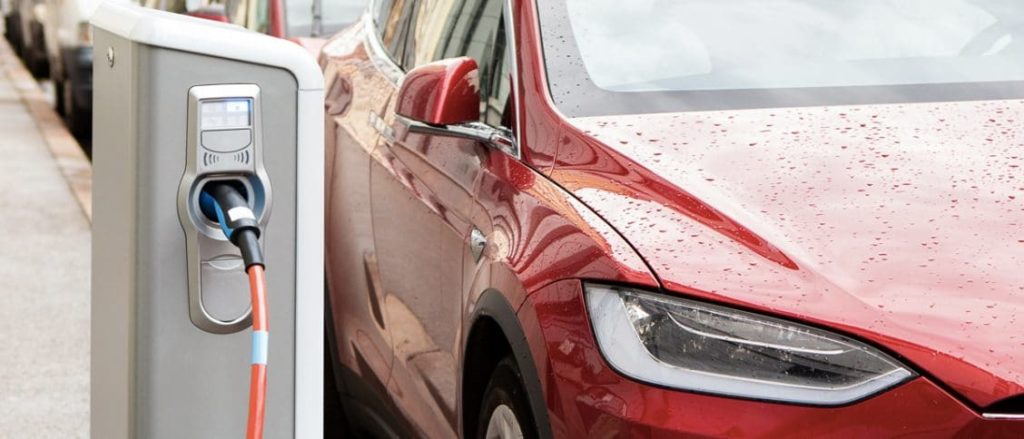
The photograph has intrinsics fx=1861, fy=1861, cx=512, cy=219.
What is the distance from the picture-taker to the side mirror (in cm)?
390

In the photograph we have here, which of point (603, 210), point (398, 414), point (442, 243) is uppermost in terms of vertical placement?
point (603, 210)

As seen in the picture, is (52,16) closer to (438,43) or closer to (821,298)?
(438,43)

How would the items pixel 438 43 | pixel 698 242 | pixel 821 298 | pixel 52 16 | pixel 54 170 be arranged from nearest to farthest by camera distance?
pixel 821 298 < pixel 698 242 < pixel 438 43 < pixel 54 170 < pixel 52 16

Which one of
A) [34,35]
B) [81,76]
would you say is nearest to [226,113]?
[81,76]

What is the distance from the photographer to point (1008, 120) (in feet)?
12.1

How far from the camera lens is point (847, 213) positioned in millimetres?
3178

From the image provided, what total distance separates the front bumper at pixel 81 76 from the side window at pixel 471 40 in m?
7.80

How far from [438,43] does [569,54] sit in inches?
33.8

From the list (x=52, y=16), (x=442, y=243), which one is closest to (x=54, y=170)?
(x=52, y=16)

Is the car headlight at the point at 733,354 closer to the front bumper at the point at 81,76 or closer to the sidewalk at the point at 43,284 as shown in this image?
the sidewalk at the point at 43,284

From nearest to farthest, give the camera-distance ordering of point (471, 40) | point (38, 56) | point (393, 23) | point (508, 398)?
point (508, 398) < point (471, 40) < point (393, 23) < point (38, 56)

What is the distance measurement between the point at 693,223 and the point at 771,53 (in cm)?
91

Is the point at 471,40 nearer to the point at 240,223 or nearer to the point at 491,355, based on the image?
the point at 491,355

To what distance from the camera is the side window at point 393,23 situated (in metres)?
5.08
